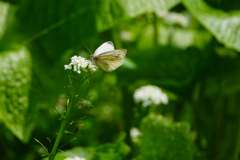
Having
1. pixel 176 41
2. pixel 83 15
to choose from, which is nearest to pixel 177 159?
pixel 83 15

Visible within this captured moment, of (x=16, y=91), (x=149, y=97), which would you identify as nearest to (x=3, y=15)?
(x=16, y=91)

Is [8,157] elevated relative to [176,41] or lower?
elevated

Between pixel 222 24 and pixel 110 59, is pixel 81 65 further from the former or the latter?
pixel 222 24

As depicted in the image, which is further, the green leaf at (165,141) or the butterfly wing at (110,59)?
the green leaf at (165,141)

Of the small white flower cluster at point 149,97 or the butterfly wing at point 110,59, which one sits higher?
the butterfly wing at point 110,59

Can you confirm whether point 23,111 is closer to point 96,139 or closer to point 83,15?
point 83,15

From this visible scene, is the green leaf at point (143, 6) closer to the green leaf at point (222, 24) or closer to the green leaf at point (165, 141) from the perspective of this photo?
A: the green leaf at point (222, 24)

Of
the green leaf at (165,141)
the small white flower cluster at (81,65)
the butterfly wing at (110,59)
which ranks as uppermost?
the small white flower cluster at (81,65)

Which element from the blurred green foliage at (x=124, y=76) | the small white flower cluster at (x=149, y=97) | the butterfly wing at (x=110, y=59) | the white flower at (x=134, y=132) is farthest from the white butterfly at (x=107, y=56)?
the white flower at (x=134, y=132)
